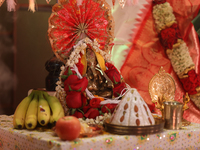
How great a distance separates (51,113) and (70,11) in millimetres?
743

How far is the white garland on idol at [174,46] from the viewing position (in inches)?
105

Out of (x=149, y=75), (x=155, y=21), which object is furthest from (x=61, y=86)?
A: (x=155, y=21)

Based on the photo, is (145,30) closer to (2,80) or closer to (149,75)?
(149,75)

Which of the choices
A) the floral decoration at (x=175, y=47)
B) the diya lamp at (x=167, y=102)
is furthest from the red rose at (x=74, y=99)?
the floral decoration at (x=175, y=47)

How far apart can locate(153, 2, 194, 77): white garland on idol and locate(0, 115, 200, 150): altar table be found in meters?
1.25

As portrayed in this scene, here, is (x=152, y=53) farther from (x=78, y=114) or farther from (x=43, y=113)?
(x=43, y=113)

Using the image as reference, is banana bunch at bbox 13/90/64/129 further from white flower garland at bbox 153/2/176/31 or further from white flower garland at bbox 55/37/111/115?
white flower garland at bbox 153/2/176/31

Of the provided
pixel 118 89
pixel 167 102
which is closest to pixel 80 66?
pixel 118 89

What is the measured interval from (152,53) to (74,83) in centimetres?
143

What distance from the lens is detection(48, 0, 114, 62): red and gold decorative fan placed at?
69.0 inches

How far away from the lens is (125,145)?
1249 mm

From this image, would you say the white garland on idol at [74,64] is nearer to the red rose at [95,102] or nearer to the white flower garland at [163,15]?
the red rose at [95,102]

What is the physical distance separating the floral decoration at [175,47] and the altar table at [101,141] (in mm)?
1203

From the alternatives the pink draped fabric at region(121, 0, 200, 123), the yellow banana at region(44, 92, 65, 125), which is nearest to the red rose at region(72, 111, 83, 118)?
the yellow banana at region(44, 92, 65, 125)
